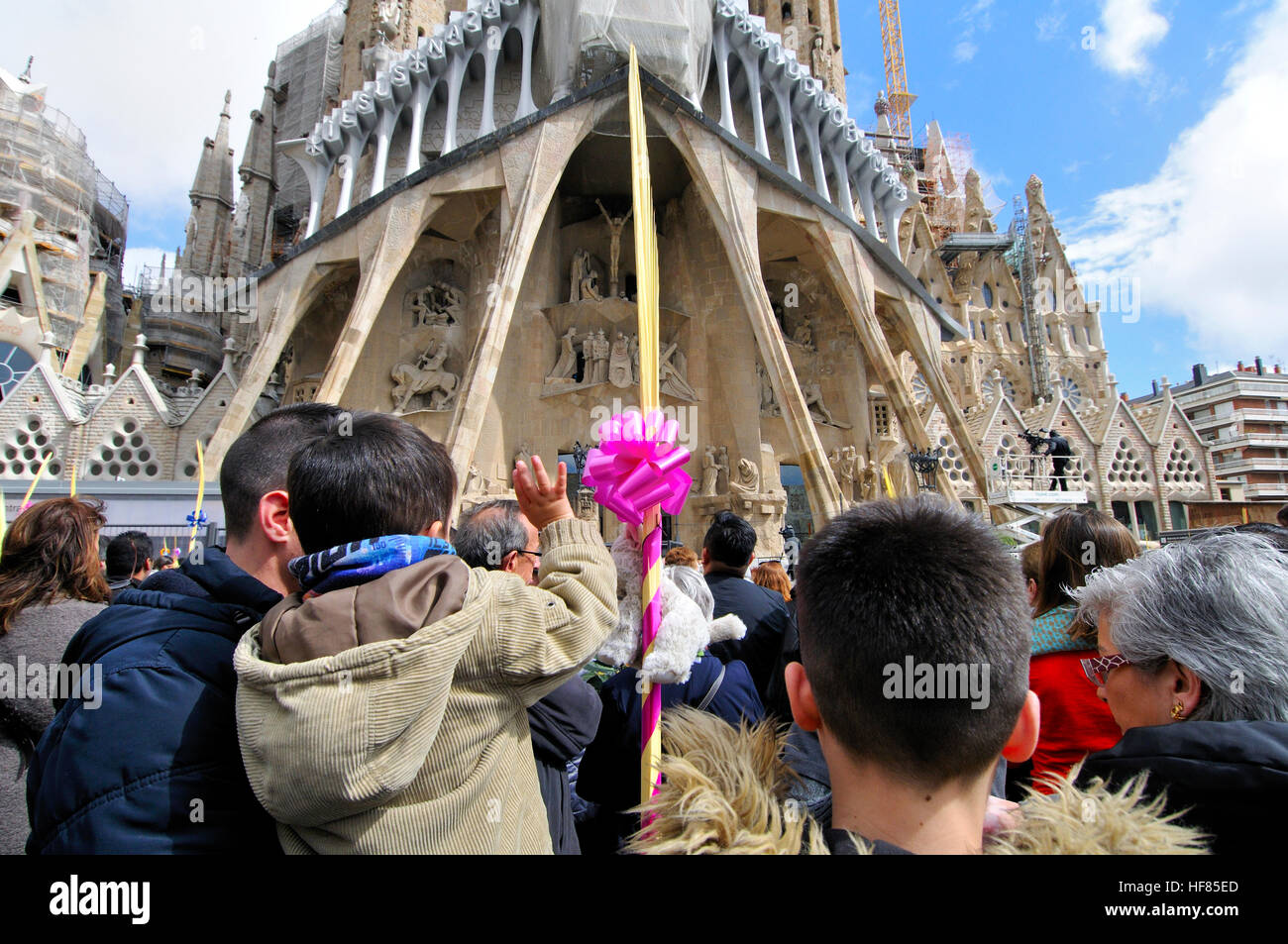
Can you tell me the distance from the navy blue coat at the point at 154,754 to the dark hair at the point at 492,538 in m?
0.92

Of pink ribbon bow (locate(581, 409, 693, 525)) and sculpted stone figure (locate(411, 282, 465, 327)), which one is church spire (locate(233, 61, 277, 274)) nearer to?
sculpted stone figure (locate(411, 282, 465, 327))

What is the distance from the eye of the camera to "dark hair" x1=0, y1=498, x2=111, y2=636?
1863 millimetres

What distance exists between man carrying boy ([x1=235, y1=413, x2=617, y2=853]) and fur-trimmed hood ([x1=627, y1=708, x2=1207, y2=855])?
289mm

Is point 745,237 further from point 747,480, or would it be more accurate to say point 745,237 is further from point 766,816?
point 766,816

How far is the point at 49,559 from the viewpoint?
6.22 ft

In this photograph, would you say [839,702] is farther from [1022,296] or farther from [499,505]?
[1022,296]

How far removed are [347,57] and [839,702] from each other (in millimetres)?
24114

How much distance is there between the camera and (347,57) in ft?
64.2

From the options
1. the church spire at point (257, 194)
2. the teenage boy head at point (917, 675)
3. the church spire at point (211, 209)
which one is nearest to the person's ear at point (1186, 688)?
the teenage boy head at point (917, 675)

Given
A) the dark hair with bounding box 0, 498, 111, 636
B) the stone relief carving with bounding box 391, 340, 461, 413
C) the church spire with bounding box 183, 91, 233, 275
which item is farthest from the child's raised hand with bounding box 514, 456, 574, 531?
the church spire with bounding box 183, 91, 233, 275

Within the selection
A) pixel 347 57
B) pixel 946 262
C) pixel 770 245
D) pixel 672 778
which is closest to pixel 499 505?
pixel 672 778

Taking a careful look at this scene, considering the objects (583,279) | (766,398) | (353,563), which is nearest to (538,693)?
(353,563)

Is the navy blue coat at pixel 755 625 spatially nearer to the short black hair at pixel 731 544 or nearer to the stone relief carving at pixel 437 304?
the short black hair at pixel 731 544

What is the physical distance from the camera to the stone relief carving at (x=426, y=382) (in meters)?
14.6
